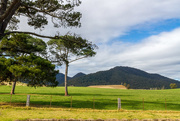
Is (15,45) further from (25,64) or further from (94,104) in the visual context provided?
(94,104)

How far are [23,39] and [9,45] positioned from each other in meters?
1.61

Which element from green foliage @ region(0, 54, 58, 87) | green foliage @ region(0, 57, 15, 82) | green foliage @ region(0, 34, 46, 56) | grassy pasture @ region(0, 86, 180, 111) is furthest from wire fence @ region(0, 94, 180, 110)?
green foliage @ region(0, 34, 46, 56)

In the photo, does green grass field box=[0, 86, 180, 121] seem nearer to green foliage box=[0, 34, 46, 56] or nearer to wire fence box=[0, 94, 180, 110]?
wire fence box=[0, 94, 180, 110]

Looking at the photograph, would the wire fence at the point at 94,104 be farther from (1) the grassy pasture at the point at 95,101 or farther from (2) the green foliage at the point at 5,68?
(2) the green foliage at the point at 5,68

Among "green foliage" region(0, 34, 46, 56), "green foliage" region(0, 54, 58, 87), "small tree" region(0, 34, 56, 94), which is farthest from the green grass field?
"green foliage" region(0, 34, 46, 56)

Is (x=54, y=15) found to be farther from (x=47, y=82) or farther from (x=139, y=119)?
(x=139, y=119)

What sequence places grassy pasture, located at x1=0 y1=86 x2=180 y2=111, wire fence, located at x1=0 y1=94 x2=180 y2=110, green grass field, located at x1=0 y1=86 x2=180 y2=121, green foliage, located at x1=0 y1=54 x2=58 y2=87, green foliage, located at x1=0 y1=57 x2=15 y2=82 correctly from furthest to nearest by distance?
grassy pasture, located at x1=0 y1=86 x2=180 y2=111
wire fence, located at x1=0 y1=94 x2=180 y2=110
green foliage, located at x1=0 y1=57 x2=15 y2=82
green foliage, located at x1=0 y1=54 x2=58 y2=87
green grass field, located at x1=0 y1=86 x2=180 y2=121

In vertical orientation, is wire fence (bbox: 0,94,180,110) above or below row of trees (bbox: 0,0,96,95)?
below

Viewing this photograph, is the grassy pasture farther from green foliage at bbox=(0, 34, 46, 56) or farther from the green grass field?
green foliage at bbox=(0, 34, 46, 56)

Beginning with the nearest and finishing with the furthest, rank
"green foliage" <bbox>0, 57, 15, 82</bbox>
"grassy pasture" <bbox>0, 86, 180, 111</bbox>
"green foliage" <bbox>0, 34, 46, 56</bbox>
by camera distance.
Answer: "green foliage" <bbox>0, 57, 15, 82</bbox>
"green foliage" <bbox>0, 34, 46, 56</bbox>
"grassy pasture" <bbox>0, 86, 180, 111</bbox>

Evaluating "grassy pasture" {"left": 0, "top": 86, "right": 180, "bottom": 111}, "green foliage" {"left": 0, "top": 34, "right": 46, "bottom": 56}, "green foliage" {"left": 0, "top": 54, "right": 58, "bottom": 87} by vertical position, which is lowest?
"grassy pasture" {"left": 0, "top": 86, "right": 180, "bottom": 111}

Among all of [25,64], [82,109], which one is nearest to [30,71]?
[25,64]

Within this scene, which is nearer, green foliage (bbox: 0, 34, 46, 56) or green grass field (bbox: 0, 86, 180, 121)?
green grass field (bbox: 0, 86, 180, 121)

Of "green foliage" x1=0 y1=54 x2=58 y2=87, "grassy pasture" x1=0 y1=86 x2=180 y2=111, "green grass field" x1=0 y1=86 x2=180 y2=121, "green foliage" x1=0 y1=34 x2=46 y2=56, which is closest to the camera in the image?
"green grass field" x1=0 y1=86 x2=180 y2=121
